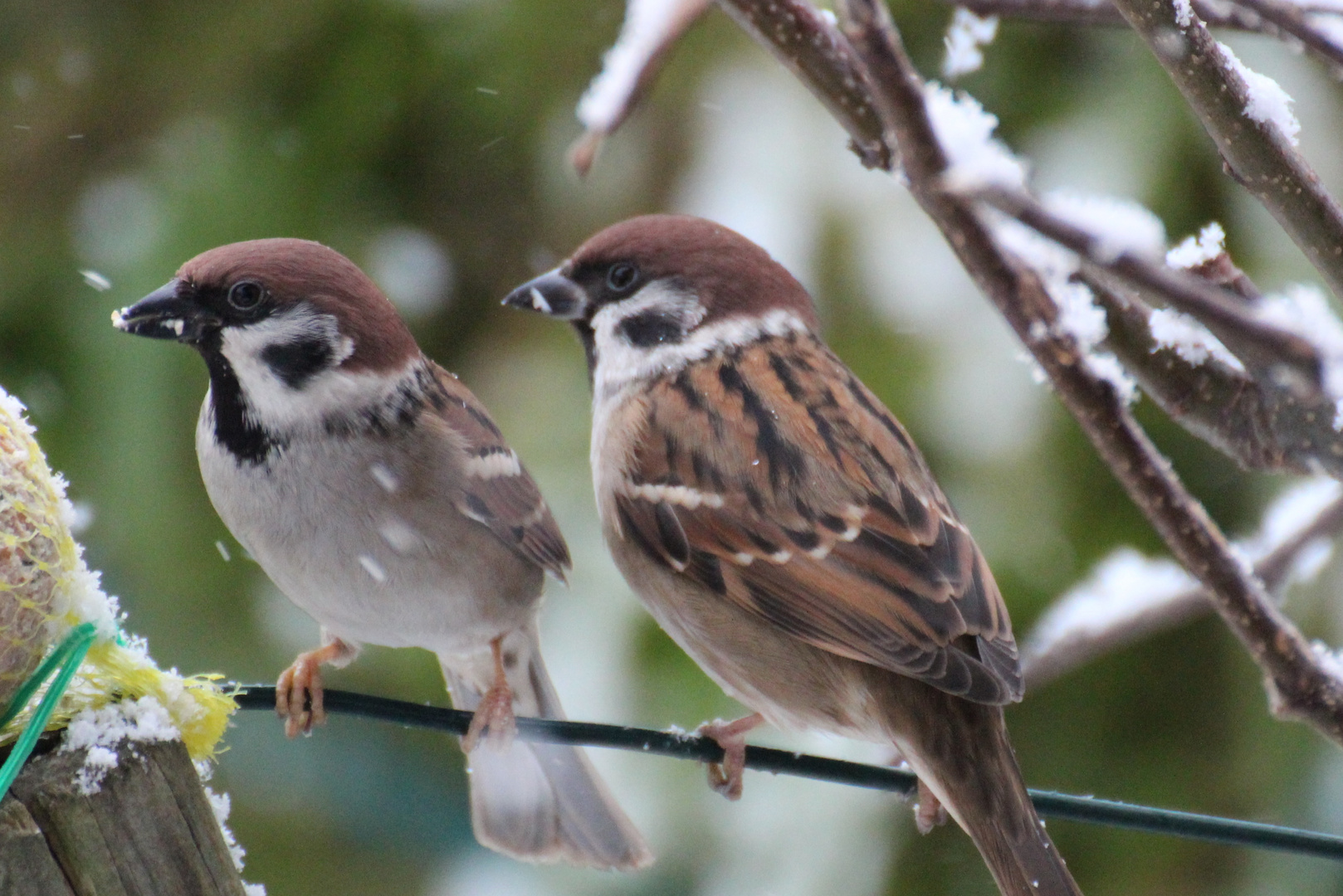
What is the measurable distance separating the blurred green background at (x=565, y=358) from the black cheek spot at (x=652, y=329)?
0.52 meters

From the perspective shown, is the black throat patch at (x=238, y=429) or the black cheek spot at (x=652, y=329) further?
the black cheek spot at (x=652, y=329)

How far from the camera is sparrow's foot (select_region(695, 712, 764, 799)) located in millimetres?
1760

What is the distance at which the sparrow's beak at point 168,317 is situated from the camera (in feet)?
5.04

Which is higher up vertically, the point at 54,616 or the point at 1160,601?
the point at 54,616

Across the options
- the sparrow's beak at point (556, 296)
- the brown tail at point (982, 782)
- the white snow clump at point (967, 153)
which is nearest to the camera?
the white snow clump at point (967, 153)

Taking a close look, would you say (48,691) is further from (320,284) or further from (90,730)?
(320,284)

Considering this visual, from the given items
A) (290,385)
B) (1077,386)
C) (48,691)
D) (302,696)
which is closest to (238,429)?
(290,385)

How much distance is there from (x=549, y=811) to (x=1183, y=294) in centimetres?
134

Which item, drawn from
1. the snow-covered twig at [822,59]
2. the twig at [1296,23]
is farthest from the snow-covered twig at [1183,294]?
the snow-covered twig at [822,59]

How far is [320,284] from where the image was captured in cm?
163

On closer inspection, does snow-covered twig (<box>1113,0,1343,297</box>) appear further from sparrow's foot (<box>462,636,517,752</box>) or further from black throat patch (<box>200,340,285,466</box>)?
black throat patch (<box>200,340,285,466</box>)

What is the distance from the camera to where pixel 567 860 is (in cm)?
182

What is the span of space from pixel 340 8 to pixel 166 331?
1.28 meters

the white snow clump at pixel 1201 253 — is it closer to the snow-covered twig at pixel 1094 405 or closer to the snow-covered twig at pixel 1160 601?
the snow-covered twig at pixel 1094 405
